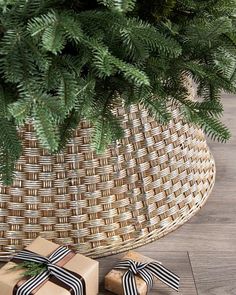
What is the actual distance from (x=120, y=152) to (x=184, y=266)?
288mm

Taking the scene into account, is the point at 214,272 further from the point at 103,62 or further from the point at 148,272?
the point at 103,62

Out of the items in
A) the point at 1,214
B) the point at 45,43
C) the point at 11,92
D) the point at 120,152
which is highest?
the point at 45,43

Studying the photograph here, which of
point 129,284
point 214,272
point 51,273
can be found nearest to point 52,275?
point 51,273

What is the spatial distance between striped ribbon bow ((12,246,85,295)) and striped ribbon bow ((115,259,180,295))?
11cm

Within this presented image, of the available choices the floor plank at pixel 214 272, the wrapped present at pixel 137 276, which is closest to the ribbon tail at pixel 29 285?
the wrapped present at pixel 137 276

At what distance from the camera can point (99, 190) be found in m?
1.10

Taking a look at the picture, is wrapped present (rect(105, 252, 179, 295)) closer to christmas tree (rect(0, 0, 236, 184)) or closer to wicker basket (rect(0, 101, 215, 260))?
wicker basket (rect(0, 101, 215, 260))

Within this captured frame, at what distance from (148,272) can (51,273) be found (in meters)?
0.20

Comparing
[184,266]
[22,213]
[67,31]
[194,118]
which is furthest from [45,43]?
[184,266]

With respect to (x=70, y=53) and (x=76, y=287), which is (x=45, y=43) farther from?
(x=76, y=287)

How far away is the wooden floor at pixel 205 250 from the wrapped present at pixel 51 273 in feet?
0.32

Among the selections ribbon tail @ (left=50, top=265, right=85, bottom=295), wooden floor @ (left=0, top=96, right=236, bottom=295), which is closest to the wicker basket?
wooden floor @ (left=0, top=96, right=236, bottom=295)

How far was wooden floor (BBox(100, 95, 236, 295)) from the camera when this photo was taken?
1.08 metres

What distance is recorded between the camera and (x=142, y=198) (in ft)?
3.74
